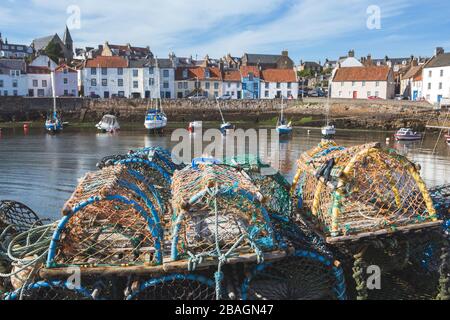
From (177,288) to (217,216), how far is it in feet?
3.14

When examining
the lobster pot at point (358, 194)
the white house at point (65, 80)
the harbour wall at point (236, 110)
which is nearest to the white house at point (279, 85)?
the harbour wall at point (236, 110)

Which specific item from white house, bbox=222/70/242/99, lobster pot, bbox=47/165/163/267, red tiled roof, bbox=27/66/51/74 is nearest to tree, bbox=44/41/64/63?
red tiled roof, bbox=27/66/51/74

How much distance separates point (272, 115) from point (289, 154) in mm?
23129

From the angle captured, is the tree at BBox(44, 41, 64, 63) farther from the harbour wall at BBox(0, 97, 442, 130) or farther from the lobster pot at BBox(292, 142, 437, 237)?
the lobster pot at BBox(292, 142, 437, 237)

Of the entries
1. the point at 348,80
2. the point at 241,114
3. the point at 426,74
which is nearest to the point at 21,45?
the point at 241,114

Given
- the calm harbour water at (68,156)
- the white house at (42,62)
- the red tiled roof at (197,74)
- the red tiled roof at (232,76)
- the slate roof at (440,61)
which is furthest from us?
the red tiled roof at (232,76)

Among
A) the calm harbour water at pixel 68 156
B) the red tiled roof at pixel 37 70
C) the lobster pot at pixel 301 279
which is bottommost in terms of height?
the calm harbour water at pixel 68 156

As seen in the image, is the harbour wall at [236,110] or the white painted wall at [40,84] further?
the white painted wall at [40,84]

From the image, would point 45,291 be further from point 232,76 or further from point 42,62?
point 42,62

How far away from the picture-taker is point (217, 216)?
4793 millimetres

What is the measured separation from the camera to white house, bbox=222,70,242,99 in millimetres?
52719

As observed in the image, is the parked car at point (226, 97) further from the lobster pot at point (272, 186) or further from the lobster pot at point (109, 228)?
the lobster pot at point (109, 228)

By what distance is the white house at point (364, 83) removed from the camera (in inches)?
1917

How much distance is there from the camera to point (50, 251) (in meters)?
4.54
